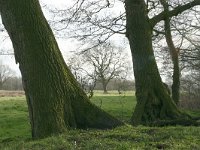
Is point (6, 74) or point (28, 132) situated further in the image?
point (6, 74)

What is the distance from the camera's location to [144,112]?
15.7 m

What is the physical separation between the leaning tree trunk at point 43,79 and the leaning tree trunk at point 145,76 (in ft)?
15.2

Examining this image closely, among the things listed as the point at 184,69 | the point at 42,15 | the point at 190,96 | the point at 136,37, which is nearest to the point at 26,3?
the point at 42,15

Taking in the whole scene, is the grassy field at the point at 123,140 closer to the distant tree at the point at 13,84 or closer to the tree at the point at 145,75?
the tree at the point at 145,75

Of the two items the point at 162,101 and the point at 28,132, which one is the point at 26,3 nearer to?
the point at 162,101

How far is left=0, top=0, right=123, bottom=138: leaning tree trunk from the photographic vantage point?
401 inches

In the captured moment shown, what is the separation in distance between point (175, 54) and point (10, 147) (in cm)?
1741

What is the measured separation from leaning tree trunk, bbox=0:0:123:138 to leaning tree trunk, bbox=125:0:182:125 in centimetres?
463

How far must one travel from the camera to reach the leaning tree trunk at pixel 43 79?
1018 centimetres

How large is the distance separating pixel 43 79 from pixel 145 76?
6311 millimetres

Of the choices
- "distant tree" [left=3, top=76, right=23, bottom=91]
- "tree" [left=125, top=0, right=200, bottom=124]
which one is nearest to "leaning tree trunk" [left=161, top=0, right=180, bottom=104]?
"tree" [left=125, top=0, right=200, bottom=124]

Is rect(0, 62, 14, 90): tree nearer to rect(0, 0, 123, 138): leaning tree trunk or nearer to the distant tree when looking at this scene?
the distant tree

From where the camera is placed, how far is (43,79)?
10.3 meters

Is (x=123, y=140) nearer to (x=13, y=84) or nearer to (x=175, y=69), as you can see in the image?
(x=175, y=69)
